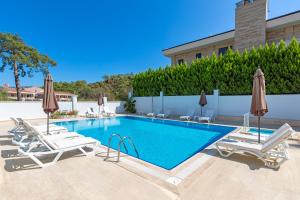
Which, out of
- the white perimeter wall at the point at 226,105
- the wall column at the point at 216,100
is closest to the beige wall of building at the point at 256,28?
the wall column at the point at 216,100

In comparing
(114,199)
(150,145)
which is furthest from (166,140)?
(114,199)

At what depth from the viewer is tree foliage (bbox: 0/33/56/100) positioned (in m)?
22.5

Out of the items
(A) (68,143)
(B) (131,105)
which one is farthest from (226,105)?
(A) (68,143)

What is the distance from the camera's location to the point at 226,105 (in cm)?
1325

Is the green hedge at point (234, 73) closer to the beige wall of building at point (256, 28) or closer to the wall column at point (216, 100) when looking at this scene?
the wall column at point (216, 100)

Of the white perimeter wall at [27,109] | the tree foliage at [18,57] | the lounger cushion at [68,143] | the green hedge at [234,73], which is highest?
the tree foliage at [18,57]

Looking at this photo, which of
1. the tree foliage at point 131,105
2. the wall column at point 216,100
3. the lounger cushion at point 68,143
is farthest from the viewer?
the tree foliage at point 131,105

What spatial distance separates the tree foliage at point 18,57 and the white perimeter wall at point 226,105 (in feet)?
59.3

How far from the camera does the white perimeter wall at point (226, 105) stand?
10.6 metres

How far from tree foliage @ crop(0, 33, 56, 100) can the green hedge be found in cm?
1913

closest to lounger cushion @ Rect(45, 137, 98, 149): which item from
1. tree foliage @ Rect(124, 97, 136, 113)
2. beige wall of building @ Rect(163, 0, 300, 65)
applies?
tree foliage @ Rect(124, 97, 136, 113)

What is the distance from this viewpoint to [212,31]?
20.0 meters

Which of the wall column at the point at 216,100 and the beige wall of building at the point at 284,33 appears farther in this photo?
the beige wall of building at the point at 284,33

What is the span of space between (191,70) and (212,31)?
8352mm
